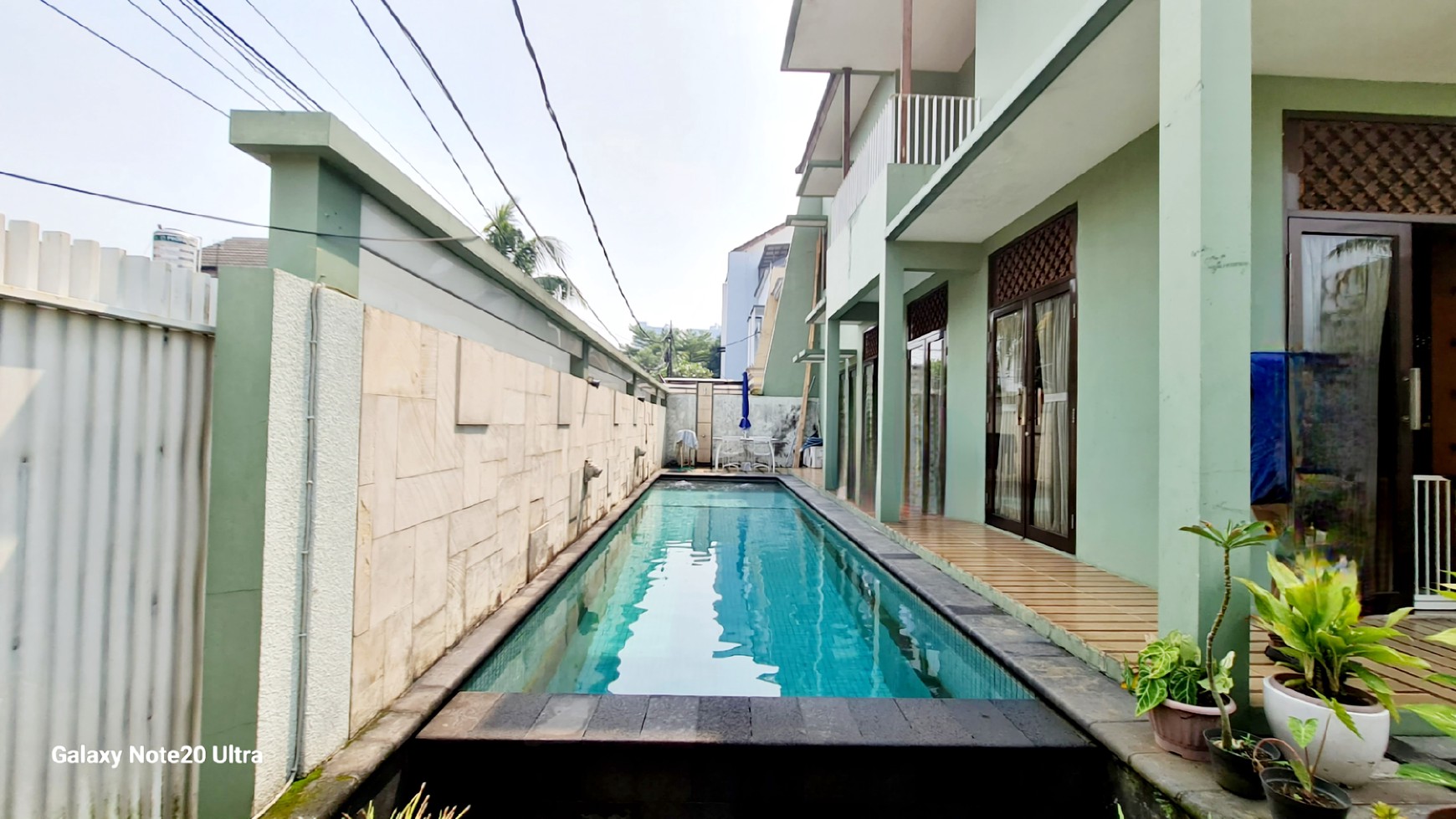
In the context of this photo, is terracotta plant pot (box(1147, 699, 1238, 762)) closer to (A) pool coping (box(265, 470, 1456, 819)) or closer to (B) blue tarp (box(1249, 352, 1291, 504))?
(A) pool coping (box(265, 470, 1456, 819))

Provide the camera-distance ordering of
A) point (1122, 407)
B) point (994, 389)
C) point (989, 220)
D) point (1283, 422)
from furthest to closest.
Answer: point (994, 389), point (989, 220), point (1122, 407), point (1283, 422)

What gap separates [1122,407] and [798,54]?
7246 millimetres

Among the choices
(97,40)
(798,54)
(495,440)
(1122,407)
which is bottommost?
(495,440)

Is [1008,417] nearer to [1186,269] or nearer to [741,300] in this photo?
[1186,269]

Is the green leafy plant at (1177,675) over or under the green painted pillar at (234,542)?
under

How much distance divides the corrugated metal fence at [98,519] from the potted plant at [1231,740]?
8.81ft

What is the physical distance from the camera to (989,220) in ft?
18.9

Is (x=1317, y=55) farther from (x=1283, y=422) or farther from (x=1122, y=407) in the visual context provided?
(x=1122, y=407)

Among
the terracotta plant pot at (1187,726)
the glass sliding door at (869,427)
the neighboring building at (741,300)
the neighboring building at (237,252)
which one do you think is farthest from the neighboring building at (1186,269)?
the neighboring building at (741,300)

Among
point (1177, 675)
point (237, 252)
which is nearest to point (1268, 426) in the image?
point (1177, 675)

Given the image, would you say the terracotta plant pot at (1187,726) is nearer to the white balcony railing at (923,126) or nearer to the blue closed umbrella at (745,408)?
the white balcony railing at (923,126)

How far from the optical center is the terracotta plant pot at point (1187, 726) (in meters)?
1.96

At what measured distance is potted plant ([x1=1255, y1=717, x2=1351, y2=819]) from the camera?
156 cm

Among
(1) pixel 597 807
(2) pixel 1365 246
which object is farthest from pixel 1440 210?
(1) pixel 597 807
